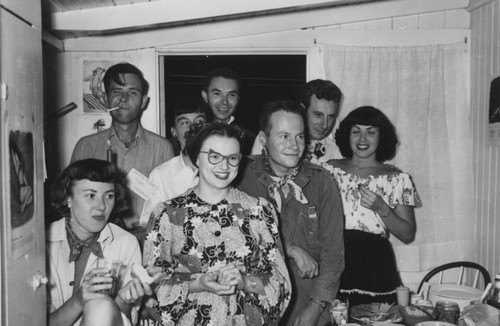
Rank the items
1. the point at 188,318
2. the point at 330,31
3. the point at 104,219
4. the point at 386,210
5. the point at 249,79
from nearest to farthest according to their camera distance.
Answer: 1. the point at 188,318
2. the point at 104,219
3. the point at 386,210
4. the point at 330,31
5. the point at 249,79

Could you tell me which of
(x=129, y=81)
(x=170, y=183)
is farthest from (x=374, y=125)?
(x=129, y=81)

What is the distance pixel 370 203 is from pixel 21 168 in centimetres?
218

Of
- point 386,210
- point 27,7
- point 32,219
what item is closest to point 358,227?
point 386,210

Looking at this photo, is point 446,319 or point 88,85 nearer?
point 446,319

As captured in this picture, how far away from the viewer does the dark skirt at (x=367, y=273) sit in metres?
3.11

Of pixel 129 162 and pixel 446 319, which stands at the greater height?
pixel 129 162

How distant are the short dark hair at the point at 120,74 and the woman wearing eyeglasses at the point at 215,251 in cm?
181

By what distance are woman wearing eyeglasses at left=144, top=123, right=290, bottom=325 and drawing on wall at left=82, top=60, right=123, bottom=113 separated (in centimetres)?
217

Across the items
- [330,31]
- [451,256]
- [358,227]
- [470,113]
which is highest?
[330,31]

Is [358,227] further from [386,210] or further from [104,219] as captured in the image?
[104,219]

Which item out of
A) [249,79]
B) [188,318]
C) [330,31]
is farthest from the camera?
[249,79]

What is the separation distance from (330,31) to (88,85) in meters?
2.09

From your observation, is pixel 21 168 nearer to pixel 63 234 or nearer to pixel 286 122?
pixel 63 234

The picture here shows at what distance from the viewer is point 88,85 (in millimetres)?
4262
